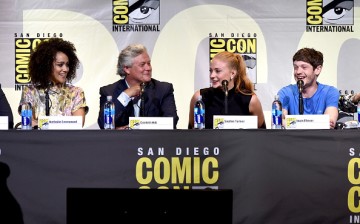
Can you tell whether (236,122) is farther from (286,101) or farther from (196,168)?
(286,101)

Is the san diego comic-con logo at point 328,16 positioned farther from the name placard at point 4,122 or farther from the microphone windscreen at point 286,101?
the name placard at point 4,122

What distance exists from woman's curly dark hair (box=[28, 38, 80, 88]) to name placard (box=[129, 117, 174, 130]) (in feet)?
3.84

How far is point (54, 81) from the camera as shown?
412cm

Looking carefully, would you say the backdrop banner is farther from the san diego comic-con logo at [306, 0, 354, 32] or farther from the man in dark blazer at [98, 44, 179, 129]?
the san diego comic-con logo at [306, 0, 354, 32]

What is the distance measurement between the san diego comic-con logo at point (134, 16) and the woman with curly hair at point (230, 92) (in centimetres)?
54

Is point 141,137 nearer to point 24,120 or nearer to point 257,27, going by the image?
point 24,120

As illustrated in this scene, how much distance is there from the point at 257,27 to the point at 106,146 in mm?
2135

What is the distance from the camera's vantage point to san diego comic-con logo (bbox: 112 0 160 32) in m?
4.67

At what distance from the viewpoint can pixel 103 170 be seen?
2863 mm

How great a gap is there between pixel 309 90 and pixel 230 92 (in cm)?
63

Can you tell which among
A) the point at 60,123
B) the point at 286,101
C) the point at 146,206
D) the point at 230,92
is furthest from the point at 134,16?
the point at 146,206

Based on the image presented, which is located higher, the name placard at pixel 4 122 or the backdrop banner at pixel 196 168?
the name placard at pixel 4 122

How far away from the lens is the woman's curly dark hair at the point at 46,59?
4.13 m

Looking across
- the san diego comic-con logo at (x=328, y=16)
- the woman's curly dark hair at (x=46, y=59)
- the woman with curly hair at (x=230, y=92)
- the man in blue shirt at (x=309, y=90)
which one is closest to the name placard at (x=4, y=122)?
the woman's curly dark hair at (x=46, y=59)
